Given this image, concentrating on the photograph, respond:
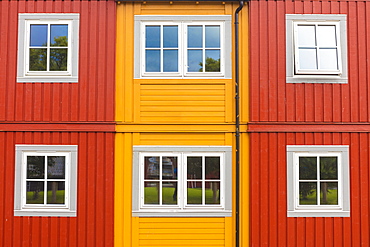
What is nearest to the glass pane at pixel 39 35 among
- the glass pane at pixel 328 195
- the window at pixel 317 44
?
the window at pixel 317 44

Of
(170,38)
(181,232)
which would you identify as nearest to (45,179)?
(181,232)

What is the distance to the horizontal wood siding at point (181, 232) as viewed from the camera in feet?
21.4

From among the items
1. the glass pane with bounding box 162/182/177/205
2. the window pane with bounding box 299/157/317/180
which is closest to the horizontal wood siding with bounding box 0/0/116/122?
the glass pane with bounding box 162/182/177/205

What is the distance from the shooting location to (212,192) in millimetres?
6590

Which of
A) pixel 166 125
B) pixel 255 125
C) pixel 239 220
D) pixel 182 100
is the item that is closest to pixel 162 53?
pixel 182 100

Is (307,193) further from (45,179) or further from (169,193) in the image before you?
(45,179)

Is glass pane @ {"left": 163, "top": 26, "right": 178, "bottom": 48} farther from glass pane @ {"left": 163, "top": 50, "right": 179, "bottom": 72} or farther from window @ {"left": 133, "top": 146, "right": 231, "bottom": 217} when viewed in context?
window @ {"left": 133, "top": 146, "right": 231, "bottom": 217}

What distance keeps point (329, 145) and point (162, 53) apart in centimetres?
398

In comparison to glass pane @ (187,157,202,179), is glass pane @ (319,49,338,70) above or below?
above

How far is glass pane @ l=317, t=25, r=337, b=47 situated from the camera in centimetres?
669

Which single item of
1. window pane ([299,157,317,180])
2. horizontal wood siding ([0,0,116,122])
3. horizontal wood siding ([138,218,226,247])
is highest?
horizontal wood siding ([0,0,116,122])

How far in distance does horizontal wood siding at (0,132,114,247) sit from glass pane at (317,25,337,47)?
16.9 ft

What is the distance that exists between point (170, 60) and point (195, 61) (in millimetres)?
532

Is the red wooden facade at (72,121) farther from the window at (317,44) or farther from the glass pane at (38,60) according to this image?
the window at (317,44)
